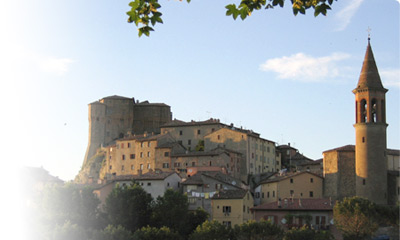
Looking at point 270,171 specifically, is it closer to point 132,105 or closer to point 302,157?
point 302,157

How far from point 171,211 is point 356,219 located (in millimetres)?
12609

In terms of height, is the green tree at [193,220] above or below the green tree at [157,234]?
above

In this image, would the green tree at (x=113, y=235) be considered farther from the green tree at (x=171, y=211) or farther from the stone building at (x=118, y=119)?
the stone building at (x=118, y=119)

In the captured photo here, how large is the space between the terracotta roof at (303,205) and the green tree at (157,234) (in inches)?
308

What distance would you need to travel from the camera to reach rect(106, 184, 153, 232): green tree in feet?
168

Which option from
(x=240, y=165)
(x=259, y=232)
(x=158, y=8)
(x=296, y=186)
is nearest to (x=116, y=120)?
(x=240, y=165)

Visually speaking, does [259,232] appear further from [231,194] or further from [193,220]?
[231,194]

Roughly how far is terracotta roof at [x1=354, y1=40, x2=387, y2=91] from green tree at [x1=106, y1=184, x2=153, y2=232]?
57.3ft

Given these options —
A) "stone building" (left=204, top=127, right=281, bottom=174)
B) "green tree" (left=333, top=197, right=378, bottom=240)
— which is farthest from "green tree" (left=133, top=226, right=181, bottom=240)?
"stone building" (left=204, top=127, right=281, bottom=174)

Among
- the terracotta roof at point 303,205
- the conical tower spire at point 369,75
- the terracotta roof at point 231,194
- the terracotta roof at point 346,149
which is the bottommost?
the terracotta roof at point 303,205

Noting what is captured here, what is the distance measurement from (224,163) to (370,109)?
1488cm

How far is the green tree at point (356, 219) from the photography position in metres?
43.9

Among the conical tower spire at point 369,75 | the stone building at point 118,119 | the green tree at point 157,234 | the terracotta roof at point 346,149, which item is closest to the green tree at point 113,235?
the green tree at point 157,234

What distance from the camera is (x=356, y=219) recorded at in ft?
144
